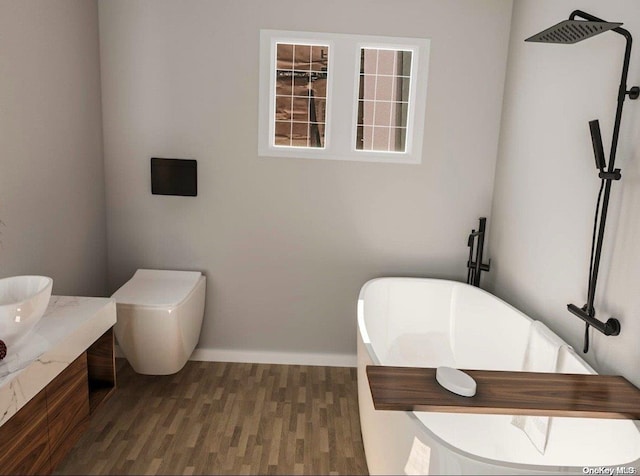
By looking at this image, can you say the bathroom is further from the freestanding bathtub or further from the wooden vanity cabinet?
the wooden vanity cabinet

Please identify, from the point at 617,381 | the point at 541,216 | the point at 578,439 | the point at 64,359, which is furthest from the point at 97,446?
the point at 541,216

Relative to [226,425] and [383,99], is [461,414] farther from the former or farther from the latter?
[383,99]

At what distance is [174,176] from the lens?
3377 mm

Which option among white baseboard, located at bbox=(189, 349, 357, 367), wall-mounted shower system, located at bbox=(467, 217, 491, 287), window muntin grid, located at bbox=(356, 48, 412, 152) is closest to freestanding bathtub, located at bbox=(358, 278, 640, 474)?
wall-mounted shower system, located at bbox=(467, 217, 491, 287)

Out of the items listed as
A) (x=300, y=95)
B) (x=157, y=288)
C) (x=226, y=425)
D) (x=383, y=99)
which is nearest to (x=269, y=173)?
(x=300, y=95)

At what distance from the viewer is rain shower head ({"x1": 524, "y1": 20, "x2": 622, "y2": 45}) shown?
1.86 meters

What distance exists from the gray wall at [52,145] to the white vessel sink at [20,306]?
12.7 inches

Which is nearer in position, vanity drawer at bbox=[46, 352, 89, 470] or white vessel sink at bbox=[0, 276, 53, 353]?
white vessel sink at bbox=[0, 276, 53, 353]

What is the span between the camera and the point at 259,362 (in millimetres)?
3668

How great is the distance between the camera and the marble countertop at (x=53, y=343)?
1726mm

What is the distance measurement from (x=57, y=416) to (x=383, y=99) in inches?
104

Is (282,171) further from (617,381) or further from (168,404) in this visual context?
(617,381)

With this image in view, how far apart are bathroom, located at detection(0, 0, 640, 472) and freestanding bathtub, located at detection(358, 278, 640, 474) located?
9.4 inches

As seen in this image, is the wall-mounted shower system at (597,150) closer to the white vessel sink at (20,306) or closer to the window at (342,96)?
the window at (342,96)
